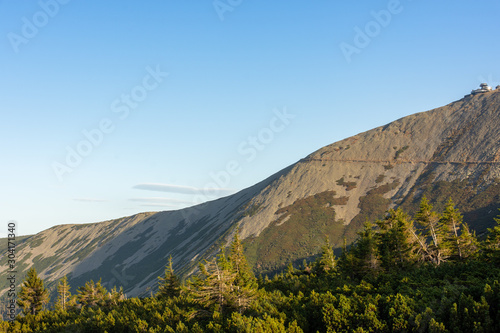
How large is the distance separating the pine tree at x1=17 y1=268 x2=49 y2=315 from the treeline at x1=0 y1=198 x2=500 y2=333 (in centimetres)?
16

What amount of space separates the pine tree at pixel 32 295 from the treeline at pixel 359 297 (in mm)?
156

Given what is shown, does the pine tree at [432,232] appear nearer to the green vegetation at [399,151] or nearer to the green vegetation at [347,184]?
the green vegetation at [347,184]

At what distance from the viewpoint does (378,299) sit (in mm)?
26594

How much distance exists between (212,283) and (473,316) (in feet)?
77.2

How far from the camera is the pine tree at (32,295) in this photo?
61.2 metres

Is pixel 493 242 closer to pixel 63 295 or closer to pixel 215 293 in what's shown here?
pixel 215 293

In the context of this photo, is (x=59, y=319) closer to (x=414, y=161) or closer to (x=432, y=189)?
(x=432, y=189)

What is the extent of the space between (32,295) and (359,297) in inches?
2330

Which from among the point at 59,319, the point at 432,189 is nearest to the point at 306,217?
the point at 432,189

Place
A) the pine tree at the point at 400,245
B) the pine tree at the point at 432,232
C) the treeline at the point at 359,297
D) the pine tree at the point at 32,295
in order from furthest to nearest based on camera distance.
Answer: the pine tree at the point at 32,295 → the pine tree at the point at 400,245 → the pine tree at the point at 432,232 → the treeline at the point at 359,297

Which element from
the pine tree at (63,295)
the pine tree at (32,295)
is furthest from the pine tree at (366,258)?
the pine tree at (63,295)

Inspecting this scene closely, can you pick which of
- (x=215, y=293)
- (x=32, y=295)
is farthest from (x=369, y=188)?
(x=215, y=293)

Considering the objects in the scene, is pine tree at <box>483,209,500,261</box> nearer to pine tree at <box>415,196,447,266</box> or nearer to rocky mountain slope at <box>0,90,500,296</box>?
pine tree at <box>415,196,447,266</box>

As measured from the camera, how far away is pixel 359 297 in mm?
28156
